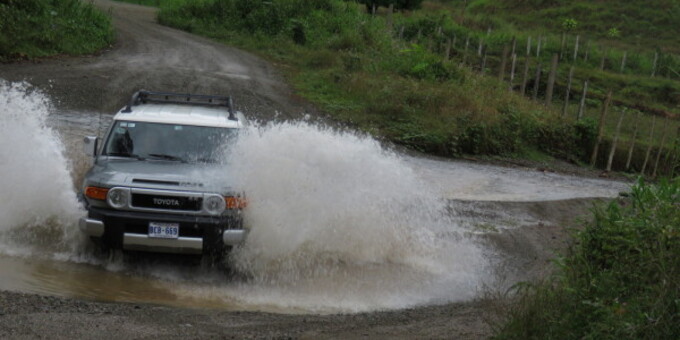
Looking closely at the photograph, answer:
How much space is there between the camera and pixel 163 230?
31.8 ft

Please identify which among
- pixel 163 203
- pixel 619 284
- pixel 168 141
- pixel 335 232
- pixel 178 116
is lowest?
pixel 335 232

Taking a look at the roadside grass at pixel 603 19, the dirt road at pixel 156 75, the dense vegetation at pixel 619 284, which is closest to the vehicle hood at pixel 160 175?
the dense vegetation at pixel 619 284

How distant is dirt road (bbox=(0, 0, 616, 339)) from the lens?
738 centimetres

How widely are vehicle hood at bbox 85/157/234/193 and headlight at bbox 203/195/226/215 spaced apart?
Result: 3.9 inches

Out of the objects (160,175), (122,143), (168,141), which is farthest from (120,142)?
(160,175)

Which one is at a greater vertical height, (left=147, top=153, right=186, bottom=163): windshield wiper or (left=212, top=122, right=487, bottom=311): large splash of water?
(left=147, top=153, right=186, bottom=163): windshield wiper

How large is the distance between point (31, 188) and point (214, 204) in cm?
299

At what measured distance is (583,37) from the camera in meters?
53.2

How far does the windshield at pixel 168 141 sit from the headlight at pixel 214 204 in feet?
3.44

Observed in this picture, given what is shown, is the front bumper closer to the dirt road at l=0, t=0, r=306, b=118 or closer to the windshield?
the windshield

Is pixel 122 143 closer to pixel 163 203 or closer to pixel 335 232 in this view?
pixel 163 203

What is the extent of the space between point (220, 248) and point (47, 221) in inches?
97.6

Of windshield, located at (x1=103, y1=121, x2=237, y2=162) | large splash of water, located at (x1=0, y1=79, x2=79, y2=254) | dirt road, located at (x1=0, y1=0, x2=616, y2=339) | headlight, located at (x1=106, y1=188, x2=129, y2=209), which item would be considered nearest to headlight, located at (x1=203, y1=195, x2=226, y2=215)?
headlight, located at (x1=106, y1=188, x2=129, y2=209)

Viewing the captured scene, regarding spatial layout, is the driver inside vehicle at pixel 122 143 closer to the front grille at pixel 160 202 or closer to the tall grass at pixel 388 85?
the front grille at pixel 160 202
